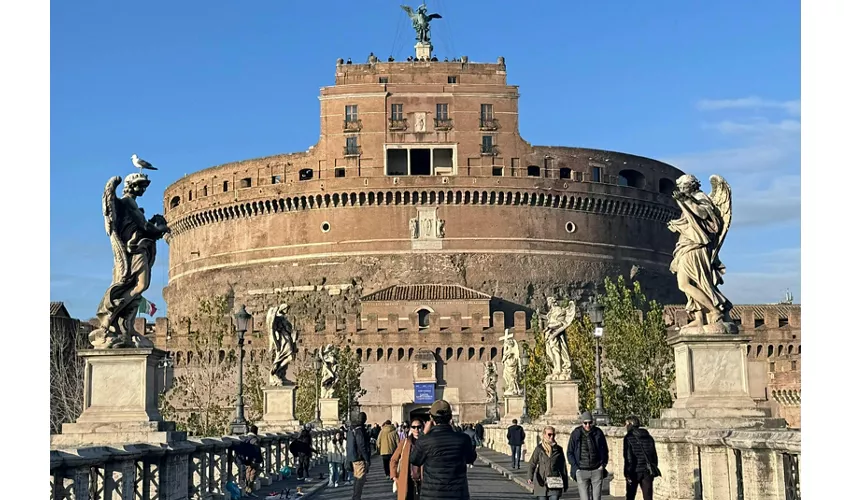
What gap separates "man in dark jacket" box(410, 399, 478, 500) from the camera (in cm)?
861

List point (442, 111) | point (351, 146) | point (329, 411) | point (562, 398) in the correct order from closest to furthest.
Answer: point (562, 398) < point (329, 411) < point (351, 146) < point (442, 111)

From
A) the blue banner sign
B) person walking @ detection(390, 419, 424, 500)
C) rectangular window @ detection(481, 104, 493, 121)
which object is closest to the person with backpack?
person walking @ detection(390, 419, 424, 500)

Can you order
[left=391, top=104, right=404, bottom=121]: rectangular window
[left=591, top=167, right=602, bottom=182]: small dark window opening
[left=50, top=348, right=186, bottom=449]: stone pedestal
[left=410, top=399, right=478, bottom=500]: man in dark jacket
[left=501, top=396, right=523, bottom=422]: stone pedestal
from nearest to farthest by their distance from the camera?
[left=410, top=399, right=478, bottom=500]: man in dark jacket < [left=50, top=348, right=186, bottom=449]: stone pedestal < [left=501, top=396, right=523, bottom=422]: stone pedestal < [left=391, top=104, right=404, bottom=121]: rectangular window < [left=591, top=167, right=602, bottom=182]: small dark window opening

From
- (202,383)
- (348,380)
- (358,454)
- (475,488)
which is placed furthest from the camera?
(202,383)

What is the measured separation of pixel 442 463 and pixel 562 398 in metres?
15.4

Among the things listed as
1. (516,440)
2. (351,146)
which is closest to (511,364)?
(516,440)

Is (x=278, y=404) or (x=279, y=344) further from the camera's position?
(x=278, y=404)

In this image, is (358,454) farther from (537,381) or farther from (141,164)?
(537,381)

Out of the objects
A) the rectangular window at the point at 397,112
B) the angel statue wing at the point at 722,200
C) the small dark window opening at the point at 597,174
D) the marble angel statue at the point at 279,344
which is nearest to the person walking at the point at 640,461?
the angel statue wing at the point at 722,200

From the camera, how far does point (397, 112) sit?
237 feet

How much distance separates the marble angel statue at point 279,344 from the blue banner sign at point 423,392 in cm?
3575

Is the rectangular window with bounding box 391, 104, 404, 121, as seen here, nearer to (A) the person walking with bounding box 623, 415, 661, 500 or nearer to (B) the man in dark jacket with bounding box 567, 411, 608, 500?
(B) the man in dark jacket with bounding box 567, 411, 608, 500

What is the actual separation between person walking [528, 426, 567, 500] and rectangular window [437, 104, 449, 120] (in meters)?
60.6

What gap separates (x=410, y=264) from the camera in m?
71.2
